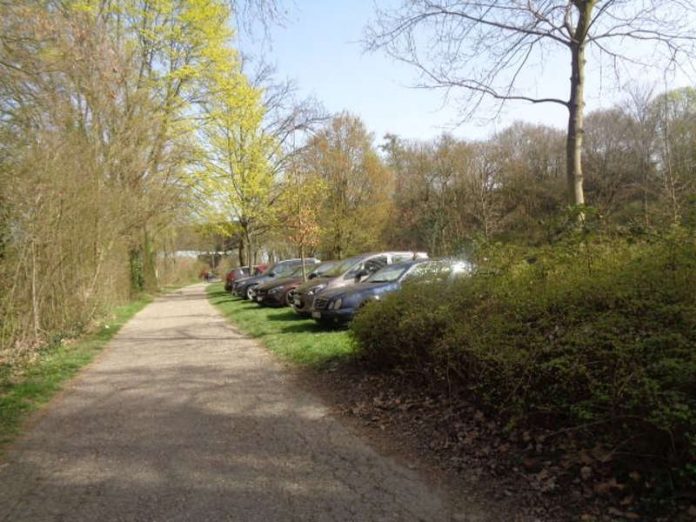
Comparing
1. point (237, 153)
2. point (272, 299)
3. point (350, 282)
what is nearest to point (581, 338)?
point (350, 282)

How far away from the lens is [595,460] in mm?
3535

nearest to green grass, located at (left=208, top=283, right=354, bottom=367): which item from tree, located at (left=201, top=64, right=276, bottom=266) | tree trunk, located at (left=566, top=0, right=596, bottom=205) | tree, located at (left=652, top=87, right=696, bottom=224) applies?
tree trunk, located at (left=566, top=0, right=596, bottom=205)

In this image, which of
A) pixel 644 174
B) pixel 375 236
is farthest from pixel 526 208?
pixel 375 236

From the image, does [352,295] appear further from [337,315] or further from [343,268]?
[343,268]

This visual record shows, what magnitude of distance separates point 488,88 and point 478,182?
26.9 metres

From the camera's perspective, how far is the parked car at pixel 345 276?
44.4 ft

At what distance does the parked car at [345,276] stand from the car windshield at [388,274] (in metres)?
1.17

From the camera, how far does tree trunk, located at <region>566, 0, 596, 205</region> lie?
7.66 meters

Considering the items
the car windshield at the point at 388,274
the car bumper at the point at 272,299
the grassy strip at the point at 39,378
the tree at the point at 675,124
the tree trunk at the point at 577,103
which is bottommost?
the grassy strip at the point at 39,378

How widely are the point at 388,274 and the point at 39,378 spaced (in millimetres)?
7040

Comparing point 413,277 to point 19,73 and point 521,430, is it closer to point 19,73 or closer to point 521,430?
point 521,430

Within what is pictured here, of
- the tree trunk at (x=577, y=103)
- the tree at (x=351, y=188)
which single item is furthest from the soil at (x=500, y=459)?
the tree at (x=351, y=188)

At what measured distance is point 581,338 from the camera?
3.85m

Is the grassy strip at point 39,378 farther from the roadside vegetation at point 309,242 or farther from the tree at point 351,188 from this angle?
the tree at point 351,188
